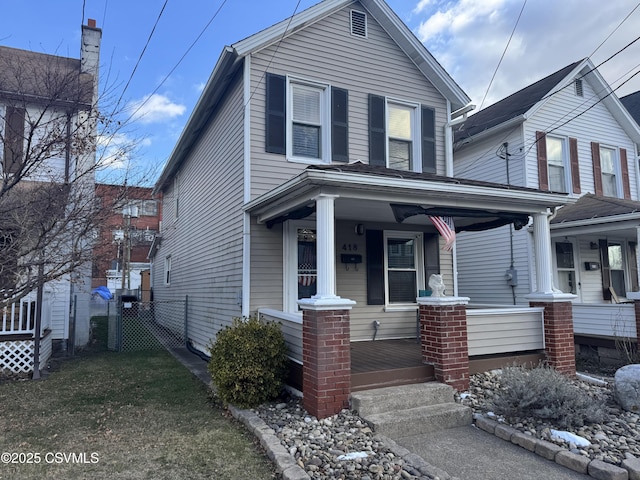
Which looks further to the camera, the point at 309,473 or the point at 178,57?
the point at 178,57

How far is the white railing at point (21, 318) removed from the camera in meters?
7.84

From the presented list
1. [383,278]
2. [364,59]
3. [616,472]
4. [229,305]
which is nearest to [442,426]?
[616,472]

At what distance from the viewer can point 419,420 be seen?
476 centimetres

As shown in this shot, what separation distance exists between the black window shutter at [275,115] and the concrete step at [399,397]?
14.5ft

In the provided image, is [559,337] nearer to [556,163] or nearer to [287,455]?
[287,455]

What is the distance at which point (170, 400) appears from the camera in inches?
236

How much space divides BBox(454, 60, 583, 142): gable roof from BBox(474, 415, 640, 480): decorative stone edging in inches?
331

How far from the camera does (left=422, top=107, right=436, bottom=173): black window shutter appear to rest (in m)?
8.97

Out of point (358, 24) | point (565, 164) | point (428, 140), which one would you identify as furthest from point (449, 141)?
point (565, 164)

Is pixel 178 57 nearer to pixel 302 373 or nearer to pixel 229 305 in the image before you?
pixel 229 305

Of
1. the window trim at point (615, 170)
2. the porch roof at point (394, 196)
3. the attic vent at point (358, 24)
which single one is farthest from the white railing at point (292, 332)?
the window trim at point (615, 170)

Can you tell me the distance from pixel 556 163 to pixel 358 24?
22.4 feet

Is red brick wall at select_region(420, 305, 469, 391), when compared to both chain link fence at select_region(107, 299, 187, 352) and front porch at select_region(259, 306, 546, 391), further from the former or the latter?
chain link fence at select_region(107, 299, 187, 352)

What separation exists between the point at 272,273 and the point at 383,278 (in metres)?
2.26
